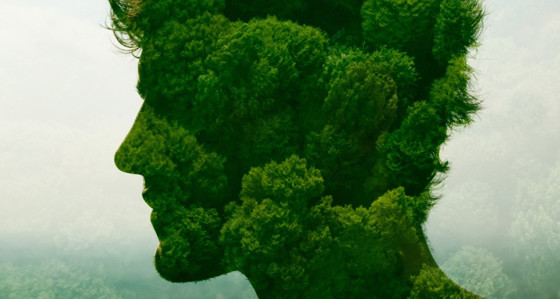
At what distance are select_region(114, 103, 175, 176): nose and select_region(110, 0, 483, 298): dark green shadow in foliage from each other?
0.05ft

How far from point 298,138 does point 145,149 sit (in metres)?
1.92

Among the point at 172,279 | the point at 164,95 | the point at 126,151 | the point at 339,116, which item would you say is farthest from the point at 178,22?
the point at 172,279

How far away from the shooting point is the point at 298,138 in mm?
9445

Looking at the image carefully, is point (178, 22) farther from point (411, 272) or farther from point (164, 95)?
point (411, 272)

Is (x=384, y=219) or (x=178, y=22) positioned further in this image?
(x=178, y=22)

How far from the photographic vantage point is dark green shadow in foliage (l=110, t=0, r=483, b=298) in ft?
29.2

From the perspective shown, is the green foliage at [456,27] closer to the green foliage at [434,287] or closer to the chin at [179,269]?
the green foliage at [434,287]

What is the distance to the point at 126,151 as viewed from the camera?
30.7ft

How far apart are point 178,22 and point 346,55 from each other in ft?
7.18

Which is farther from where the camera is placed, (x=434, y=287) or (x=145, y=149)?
(x=145, y=149)

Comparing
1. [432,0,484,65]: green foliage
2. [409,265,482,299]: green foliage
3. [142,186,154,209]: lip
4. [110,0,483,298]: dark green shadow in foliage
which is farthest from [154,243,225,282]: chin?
[432,0,484,65]: green foliage

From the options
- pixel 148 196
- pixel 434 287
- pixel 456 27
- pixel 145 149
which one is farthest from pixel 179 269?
pixel 456 27

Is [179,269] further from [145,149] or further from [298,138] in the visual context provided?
[298,138]

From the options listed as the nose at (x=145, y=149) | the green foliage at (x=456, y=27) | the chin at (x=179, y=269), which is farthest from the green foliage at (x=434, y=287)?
the nose at (x=145, y=149)
